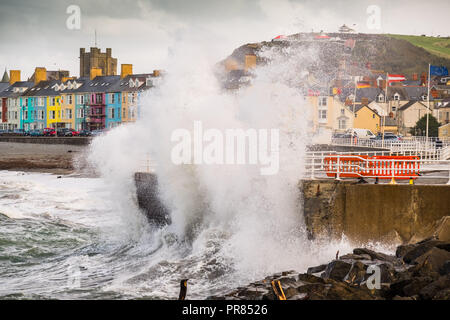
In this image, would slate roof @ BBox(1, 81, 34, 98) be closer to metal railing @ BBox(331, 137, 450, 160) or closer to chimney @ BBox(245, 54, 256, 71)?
chimney @ BBox(245, 54, 256, 71)

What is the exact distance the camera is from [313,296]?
9750 mm

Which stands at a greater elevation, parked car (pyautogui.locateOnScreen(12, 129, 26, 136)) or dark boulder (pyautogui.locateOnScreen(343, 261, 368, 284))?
parked car (pyautogui.locateOnScreen(12, 129, 26, 136))

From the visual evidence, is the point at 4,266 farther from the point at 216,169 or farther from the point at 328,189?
the point at 328,189

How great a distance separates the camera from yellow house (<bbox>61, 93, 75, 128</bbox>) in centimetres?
9100

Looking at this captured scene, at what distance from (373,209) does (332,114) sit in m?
63.6

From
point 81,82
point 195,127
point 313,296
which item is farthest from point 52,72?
point 313,296

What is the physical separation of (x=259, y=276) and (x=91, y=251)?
5892 millimetres

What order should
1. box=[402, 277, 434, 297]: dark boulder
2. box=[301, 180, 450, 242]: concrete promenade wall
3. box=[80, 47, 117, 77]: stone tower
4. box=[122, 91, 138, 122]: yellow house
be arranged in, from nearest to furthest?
1. box=[402, 277, 434, 297]: dark boulder
2. box=[301, 180, 450, 242]: concrete promenade wall
3. box=[122, 91, 138, 122]: yellow house
4. box=[80, 47, 117, 77]: stone tower

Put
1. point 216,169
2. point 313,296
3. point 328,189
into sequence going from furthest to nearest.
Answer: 1. point 216,169
2. point 328,189
3. point 313,296

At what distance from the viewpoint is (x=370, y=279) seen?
1059 cm

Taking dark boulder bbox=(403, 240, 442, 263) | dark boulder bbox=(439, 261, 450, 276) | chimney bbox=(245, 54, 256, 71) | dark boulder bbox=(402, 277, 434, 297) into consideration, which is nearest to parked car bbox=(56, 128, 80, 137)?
chimney bbox=(245, 54, 256, 71)

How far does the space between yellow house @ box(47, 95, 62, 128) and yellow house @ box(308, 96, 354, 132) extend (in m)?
38.9

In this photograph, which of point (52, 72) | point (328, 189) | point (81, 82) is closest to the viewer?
point (328, 189)

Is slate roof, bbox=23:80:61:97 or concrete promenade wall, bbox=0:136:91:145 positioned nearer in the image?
concrete promenade wall, bbox=0:136:91:145
